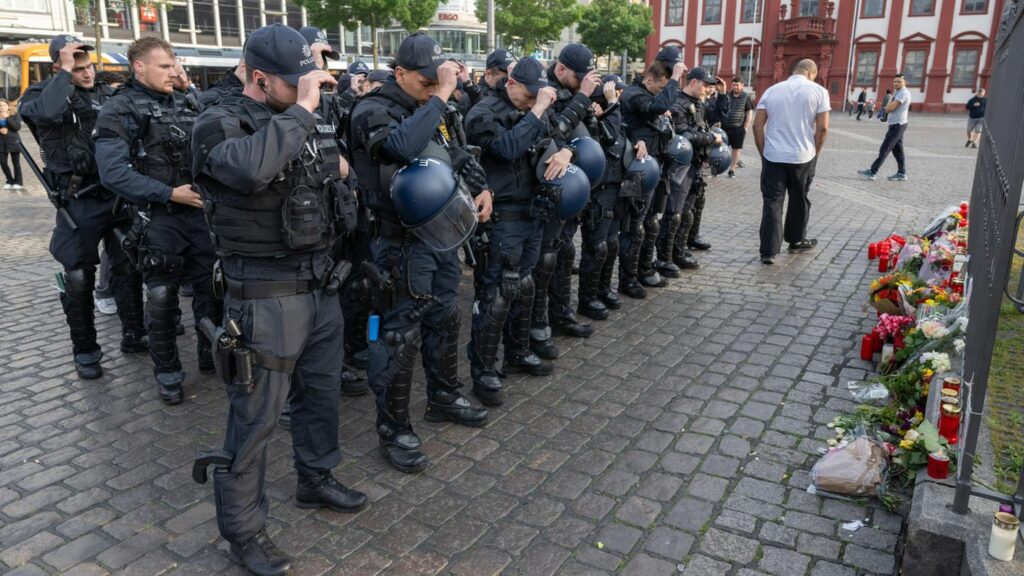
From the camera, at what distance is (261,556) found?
3.08m

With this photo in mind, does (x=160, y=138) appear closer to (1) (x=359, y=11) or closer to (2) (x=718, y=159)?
(2) (x=718, y=159)

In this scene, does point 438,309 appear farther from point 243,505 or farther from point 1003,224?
point 1003,224

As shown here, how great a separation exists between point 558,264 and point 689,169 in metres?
2.31

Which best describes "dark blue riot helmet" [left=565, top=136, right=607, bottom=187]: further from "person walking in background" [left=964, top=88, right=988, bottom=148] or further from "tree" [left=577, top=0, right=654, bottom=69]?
"tree" [left=577, top=0, right=654, bottom=69]

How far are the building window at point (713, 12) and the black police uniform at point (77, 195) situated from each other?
180ft

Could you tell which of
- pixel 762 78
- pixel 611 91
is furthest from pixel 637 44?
pixel 611 91

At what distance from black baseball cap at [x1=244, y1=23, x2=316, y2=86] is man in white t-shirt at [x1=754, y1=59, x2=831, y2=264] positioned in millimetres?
6263

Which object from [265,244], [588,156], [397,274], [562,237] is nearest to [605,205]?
[562,237]

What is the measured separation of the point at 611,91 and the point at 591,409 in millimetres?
2650

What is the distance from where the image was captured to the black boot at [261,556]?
305 centimetres

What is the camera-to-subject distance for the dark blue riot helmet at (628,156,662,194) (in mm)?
6246

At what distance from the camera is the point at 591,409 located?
471 centimetres

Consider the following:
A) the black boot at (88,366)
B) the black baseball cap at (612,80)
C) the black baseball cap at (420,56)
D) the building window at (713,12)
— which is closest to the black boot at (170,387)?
the black boot at (88,366)

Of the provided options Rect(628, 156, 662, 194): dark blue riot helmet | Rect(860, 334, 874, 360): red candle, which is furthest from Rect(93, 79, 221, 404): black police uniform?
Rect(860, 334, 874, 360): red candle
